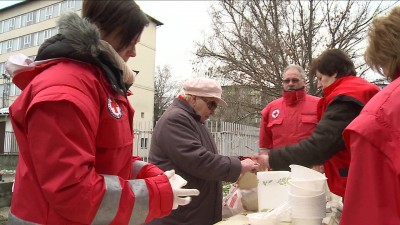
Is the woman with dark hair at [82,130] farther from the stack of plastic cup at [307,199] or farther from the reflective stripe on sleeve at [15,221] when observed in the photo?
the stack of plastic cup at [307,199]

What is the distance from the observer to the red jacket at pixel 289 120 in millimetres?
4242

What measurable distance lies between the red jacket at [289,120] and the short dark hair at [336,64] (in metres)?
1.42

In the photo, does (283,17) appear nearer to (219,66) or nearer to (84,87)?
(219,66)

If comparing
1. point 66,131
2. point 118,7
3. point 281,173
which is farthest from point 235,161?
point 66,131

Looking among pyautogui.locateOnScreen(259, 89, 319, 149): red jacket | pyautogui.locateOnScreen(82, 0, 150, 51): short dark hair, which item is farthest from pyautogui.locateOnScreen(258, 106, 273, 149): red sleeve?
pyautogui.locateOnScreen(82, 0, 150, 51): short dark hair

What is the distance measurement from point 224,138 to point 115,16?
9.96 m

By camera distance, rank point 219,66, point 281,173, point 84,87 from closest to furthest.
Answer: point 84,87
point 281,173
point 219,66

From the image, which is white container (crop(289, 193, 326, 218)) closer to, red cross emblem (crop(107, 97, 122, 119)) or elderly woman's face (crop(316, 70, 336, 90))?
elderly woman's face (crop(316, 70, 336, 90))

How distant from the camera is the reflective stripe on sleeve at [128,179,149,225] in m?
1.25

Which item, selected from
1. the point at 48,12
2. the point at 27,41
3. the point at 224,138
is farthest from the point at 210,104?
the point at 27,41

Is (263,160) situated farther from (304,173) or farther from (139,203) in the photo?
(139,203)

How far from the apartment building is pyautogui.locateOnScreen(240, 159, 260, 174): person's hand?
3067 centimetres

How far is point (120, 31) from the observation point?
1.47 metres

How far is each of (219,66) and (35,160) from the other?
1477 cm
